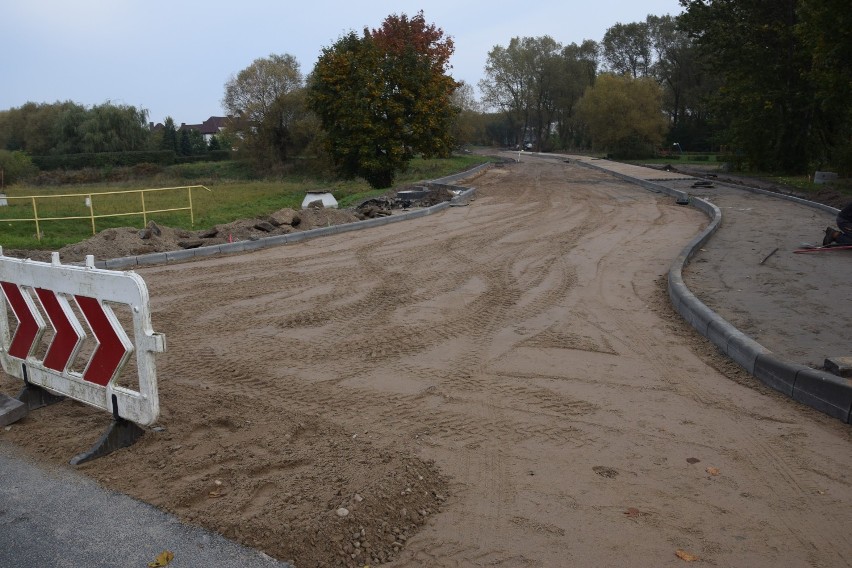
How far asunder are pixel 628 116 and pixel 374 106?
35244mm

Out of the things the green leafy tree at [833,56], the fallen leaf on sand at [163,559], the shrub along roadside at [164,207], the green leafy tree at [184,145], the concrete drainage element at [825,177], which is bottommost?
the shrub along roadside at [164,207]

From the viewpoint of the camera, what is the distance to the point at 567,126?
88.3m

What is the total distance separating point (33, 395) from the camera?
5434 millimetres

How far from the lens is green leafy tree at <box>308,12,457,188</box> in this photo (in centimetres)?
2972

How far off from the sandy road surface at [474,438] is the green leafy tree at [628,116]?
5257 cm

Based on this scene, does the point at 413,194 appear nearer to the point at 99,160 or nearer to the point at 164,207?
the point at 164,207

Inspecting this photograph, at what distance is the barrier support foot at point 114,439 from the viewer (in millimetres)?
4457

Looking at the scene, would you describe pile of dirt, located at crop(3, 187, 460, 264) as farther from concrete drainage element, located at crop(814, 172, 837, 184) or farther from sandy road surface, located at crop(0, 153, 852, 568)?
concrete drainage element, located at crop(814, 172, 837, 184)

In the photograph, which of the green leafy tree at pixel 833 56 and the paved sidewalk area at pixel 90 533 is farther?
the green leafy tree at pixel 833 56

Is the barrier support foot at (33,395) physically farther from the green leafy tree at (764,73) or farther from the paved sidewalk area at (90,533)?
the green leafy tree at (764,73)

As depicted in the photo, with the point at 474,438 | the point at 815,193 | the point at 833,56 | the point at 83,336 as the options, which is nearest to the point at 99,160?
the point at 815,193

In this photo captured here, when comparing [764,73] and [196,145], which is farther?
[196,145]

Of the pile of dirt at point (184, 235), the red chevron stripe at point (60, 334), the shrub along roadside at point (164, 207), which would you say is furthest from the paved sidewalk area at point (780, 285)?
the shrub along roadside at point (164, 207)

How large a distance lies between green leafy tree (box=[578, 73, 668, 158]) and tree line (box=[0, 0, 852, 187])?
12cm
